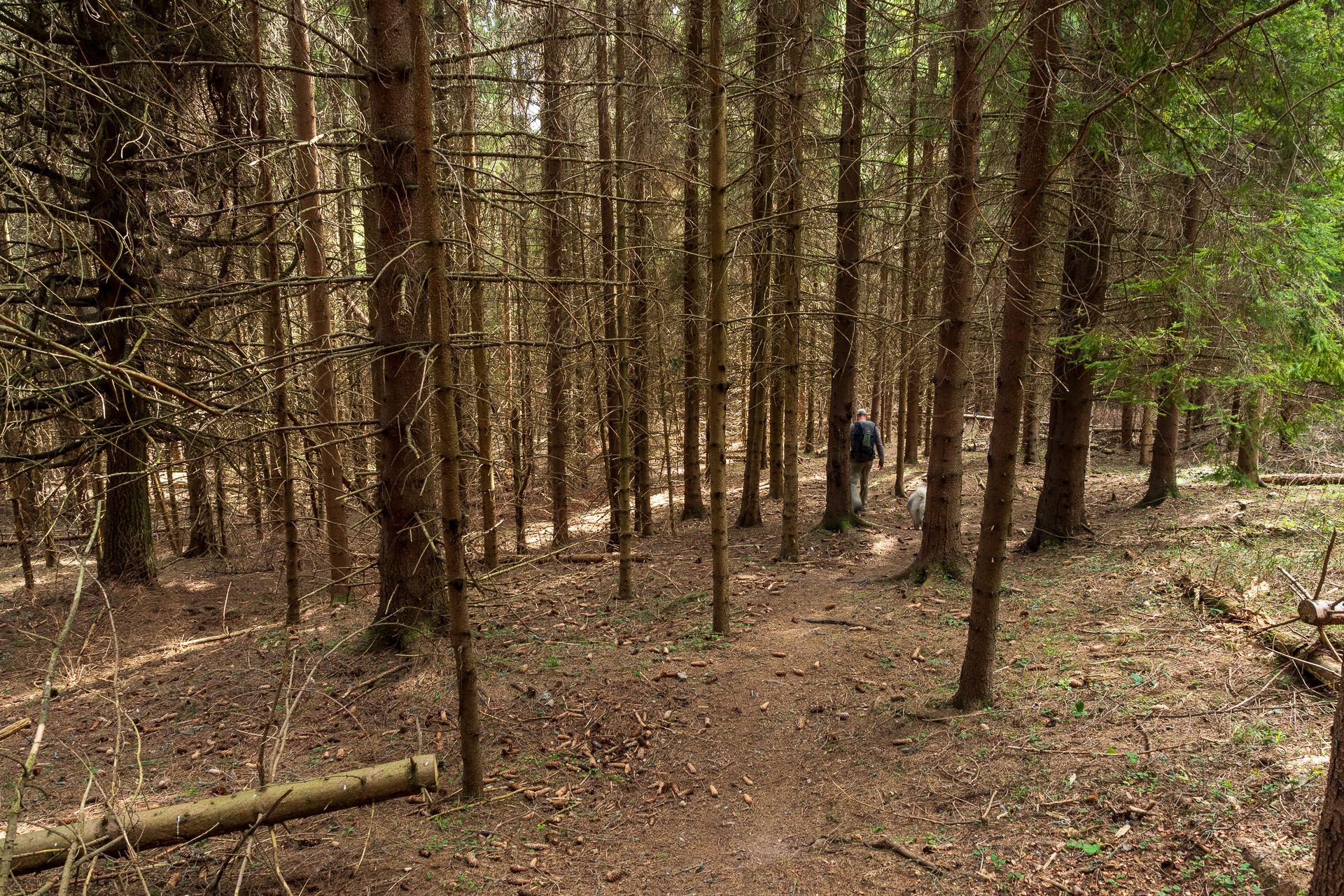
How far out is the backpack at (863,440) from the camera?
12.9 meters

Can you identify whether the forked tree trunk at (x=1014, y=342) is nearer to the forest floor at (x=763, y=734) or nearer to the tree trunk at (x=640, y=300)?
the forest floor at (x=763, y=734)

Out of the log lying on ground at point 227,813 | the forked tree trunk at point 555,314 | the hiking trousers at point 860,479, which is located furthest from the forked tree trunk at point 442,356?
the hiking trousers at point 860,479

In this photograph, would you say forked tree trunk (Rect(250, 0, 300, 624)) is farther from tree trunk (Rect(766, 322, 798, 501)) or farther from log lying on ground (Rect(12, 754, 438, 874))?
tree trunk (Rect(766, 322, 798, 501))

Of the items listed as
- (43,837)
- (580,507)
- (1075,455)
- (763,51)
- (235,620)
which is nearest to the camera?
(43,837)

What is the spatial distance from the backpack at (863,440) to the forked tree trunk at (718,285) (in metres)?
5.77

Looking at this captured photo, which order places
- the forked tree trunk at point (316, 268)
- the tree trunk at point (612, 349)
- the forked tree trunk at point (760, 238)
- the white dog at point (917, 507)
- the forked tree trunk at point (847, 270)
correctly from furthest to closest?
the white dog at point (917, 507)
the forked tree trunk at point (760, 238)
the forked tree trunk at point (847, 270)
the tree trunk at point (612, 349)
the forked tree trunk at point (316, 268)

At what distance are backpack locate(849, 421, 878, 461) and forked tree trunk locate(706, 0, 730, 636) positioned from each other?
5.77m

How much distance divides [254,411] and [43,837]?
4.82 m

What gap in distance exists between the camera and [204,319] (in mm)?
11211

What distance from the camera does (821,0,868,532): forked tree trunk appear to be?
10.1 m

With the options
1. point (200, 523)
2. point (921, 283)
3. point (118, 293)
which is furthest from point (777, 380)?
point (118, 293)

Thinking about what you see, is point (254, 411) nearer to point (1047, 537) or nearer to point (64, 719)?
point (64, 719)

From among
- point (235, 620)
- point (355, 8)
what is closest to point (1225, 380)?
point (355, 8)

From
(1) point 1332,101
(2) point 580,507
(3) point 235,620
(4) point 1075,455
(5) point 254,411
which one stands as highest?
(1) point 1332,101
